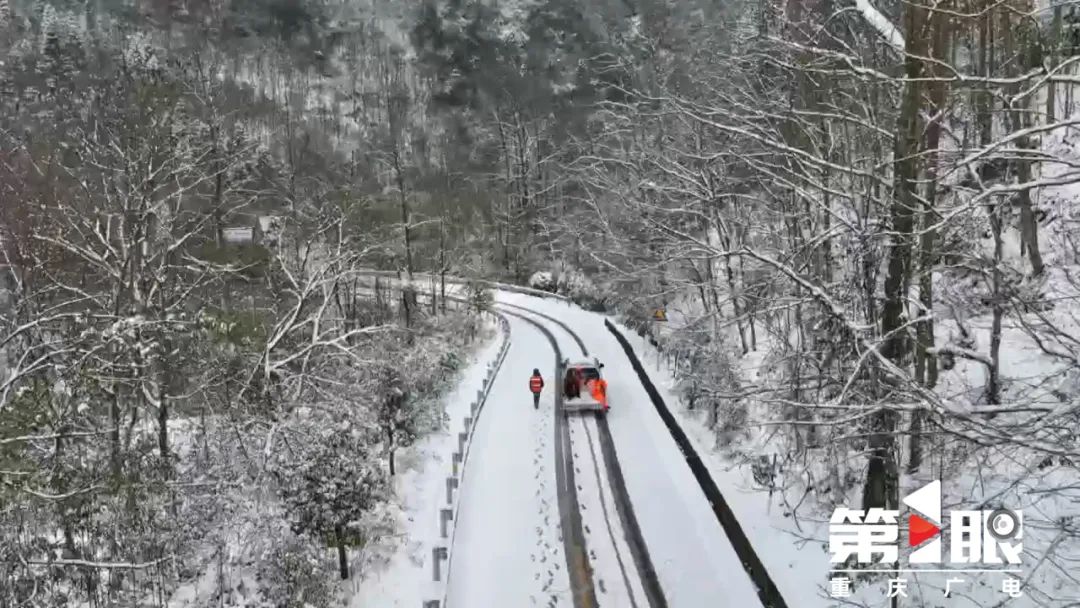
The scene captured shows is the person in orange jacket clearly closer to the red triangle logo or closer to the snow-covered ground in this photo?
the snow-covered ground

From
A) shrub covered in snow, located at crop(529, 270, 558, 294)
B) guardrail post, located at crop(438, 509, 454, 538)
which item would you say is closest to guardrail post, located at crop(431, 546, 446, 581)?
guardrail post, located at crop(438, 509, 454, 538)

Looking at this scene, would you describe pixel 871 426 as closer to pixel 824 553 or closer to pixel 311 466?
pixel 824 553

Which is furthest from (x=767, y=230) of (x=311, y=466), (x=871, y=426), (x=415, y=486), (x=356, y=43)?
(x=356, y=43)

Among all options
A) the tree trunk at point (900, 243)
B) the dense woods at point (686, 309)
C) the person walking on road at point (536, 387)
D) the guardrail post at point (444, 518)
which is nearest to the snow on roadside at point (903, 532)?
the dense woods at point (686, 309)

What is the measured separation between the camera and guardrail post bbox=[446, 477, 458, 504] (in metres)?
15.3

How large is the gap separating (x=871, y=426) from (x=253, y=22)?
11454 centimetres

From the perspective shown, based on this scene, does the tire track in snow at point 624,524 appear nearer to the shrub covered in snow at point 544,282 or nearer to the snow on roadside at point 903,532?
the snow on roadside at point 903,532

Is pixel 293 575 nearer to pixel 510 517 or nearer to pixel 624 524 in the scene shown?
pixel 510 517

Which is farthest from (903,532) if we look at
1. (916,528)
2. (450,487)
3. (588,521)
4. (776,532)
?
(450,487)

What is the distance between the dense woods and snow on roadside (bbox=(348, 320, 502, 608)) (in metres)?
0.64

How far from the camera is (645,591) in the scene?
11953 mm

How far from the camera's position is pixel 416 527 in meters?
15.1

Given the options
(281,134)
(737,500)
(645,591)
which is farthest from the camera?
(281,134)

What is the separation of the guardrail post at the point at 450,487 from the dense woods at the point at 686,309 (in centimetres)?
139
